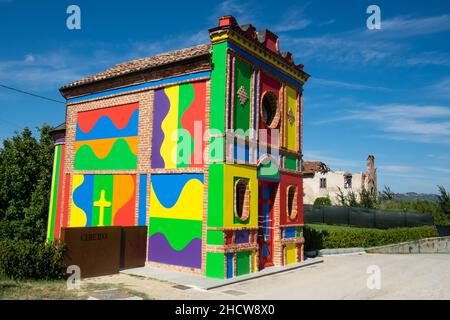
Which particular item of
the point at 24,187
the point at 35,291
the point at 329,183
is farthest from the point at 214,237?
the point at 329,183

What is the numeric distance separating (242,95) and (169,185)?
3.62 meters

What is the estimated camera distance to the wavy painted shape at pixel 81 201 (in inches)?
570

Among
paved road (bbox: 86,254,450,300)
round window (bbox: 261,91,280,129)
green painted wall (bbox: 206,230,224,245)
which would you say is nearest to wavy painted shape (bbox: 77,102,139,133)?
round window (bbox: 261,91,280,129)

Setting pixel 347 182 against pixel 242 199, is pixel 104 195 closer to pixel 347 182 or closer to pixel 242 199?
pixel 242 199

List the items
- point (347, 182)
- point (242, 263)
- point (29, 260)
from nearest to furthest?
point (29, 260) < point (242, 263) < point (347, 182)

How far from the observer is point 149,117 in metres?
13.1

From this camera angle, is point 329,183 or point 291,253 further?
point 329,183

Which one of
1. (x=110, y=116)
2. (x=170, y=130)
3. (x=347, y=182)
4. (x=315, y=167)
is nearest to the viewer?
(x=170, y=130)

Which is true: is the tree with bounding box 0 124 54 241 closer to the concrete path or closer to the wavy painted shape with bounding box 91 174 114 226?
the wavy painted shape with bounding box 91 174 114 226

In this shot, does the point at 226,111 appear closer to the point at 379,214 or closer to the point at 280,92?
the point at 280,92

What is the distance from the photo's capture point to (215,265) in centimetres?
1080

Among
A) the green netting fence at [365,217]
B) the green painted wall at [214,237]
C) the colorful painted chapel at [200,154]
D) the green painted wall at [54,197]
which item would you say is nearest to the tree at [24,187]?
the green painted wall at [54,197]

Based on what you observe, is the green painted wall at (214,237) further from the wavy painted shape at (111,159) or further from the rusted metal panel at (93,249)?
the wavy painted shape at (111,159)

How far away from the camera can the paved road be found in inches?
364
